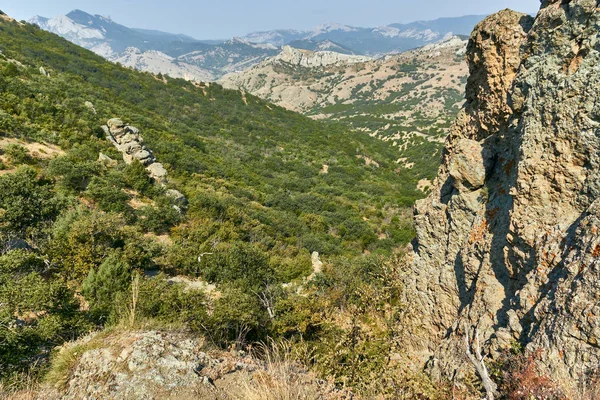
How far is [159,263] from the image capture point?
1573 cm

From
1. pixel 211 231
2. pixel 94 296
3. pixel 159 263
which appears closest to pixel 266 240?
pixel 211 231

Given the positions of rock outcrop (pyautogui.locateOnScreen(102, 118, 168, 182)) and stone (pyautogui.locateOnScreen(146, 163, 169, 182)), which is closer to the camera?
stone (pyautogui.locateOnScreen(146, 163, 169, 182))

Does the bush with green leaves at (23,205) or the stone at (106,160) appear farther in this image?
the stone at (106,160)

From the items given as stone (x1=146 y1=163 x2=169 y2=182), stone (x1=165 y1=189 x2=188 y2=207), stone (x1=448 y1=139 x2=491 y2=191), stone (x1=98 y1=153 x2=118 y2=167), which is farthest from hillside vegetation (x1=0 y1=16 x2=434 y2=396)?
stone (x1=448 y1=139 x2=491 y2=191)

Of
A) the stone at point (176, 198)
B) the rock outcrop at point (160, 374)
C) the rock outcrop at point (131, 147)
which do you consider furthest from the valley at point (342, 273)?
the rock outcrop at point (131, 147)

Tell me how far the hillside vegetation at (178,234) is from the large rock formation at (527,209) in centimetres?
179

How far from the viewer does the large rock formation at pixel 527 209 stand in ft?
13.1

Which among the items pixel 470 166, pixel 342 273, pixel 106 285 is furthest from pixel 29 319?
pixel 342 273

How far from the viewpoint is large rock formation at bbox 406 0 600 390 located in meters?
4.00

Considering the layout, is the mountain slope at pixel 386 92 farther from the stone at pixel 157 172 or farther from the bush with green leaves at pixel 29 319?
the bush with green leaves at pixel 29 319

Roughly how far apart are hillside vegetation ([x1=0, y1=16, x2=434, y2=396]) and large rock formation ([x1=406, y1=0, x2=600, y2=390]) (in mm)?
1791

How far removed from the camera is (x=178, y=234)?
61.4 ft

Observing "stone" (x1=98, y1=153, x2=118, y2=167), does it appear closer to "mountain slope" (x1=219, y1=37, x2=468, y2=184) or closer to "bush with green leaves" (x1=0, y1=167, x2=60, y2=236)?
"bush with green leaves" (x1=0, y1=167, x2=60, y2=236)

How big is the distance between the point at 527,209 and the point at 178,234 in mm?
17535
